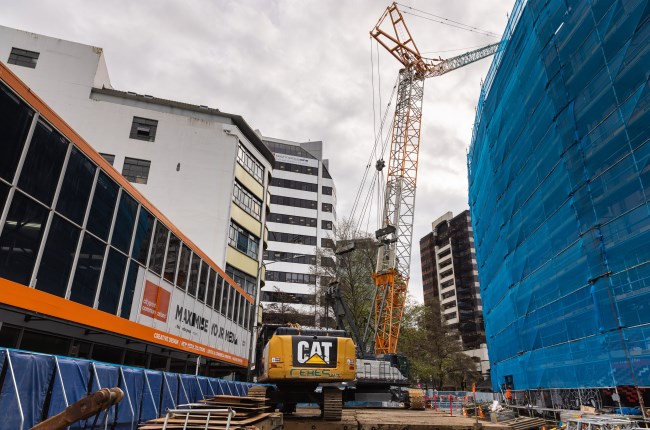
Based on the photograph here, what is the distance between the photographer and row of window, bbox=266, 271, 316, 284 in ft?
225

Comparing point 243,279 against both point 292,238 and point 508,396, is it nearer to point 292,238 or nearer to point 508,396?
point 508,396

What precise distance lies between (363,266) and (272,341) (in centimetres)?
3974

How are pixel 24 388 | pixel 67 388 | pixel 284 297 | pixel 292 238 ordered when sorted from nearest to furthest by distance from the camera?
pixel 24 388
pixel 67 388
pixel 284 297
pixel 292 238

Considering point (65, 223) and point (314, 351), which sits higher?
point (65, 223)

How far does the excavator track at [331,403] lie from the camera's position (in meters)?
9.80

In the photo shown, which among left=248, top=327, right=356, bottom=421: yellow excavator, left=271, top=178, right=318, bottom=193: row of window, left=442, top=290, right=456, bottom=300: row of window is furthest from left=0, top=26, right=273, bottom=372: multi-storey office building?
left=442, top=290, right=456, bottom=300: row of window

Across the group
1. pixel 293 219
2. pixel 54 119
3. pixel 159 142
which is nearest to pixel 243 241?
pixel 159 142

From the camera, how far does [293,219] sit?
75.4 m

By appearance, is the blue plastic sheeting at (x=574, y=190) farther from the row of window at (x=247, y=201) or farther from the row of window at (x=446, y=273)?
the row of window at (x=446, y=273)

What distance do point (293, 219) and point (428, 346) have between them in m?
31.7

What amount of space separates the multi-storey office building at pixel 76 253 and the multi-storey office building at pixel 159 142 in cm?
1479

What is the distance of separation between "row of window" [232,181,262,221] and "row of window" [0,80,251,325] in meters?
19.5

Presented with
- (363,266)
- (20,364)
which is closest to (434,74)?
(363,266)

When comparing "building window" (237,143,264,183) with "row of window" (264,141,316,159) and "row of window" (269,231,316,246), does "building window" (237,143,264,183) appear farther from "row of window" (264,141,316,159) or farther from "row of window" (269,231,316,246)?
"row of window" (264,141,316,159)
